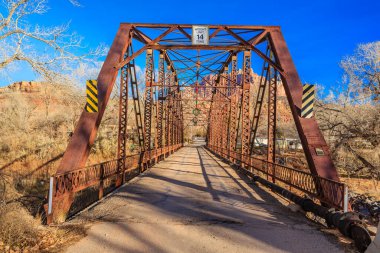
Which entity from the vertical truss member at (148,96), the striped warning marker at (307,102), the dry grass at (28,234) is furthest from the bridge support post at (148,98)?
the dry grass at (28,234)

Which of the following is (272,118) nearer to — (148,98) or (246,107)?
(246,107)

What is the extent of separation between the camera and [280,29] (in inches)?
473

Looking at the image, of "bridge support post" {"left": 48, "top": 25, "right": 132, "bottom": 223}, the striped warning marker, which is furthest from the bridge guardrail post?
the striped warning marker

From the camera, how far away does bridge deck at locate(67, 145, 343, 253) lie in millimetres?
4918

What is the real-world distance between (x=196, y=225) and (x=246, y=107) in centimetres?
1440

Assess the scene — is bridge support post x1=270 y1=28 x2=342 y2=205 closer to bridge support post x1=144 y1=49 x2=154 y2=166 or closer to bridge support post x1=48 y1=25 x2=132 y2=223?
bridge support post x1=48 y1=25 x2=132 y2=223

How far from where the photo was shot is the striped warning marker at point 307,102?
8703 mm

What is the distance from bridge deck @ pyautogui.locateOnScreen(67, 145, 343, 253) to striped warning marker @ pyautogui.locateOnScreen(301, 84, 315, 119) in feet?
8.70

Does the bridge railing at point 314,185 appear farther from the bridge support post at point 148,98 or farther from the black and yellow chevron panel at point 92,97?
the bridge support post at point 148,98

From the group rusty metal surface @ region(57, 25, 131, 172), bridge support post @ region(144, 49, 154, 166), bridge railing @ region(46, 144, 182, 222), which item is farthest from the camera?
bridge support post @ region(144, 49, 154, 166)

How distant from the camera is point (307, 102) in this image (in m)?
8.88

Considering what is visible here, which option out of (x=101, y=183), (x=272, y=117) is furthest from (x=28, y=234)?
(x=272, y=117)

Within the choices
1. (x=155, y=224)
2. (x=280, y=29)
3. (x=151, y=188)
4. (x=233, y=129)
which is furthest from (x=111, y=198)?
(x=233, y=129)

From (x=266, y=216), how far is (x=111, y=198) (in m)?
4.28
